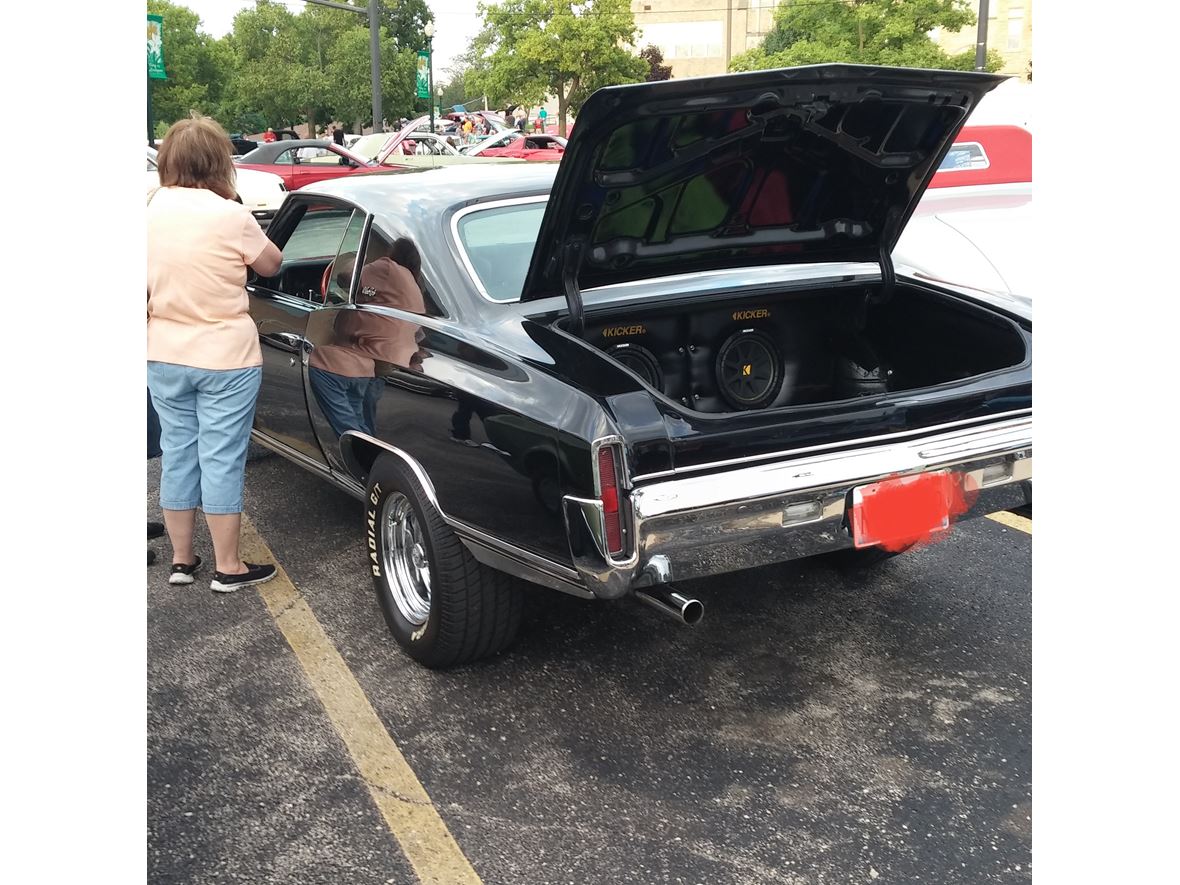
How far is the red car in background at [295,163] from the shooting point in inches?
720

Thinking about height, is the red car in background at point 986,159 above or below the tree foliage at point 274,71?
below

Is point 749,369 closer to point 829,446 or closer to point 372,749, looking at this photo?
point 829,446

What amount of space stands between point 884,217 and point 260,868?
313 centimetres

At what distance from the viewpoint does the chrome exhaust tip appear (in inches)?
114

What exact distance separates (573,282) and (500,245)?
36 centimetres

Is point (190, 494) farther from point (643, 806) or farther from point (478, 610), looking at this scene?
point (643, 806)

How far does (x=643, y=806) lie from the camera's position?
289 centimetres

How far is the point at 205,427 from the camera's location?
13.7 feet

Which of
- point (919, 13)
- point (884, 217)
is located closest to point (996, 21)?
point (919, 13)

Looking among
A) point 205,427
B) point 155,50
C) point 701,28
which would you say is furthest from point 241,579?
point 701,28

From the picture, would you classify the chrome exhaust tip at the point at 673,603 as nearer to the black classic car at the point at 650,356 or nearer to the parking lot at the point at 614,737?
the black classic car at the point at 650,356

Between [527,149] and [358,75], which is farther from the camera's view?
[358,75]

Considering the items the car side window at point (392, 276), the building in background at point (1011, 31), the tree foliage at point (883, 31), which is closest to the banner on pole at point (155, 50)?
the tree foliage at point (883, 31)

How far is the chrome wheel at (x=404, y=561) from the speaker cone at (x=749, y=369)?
4.35 feet
